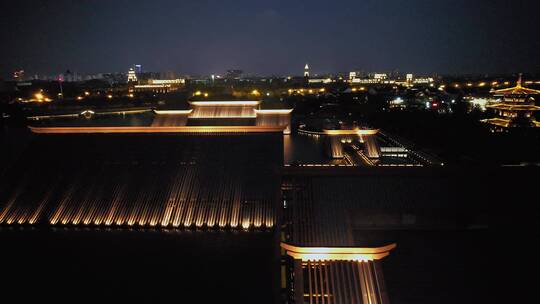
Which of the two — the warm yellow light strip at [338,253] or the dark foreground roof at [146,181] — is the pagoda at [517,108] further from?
the warm yellow light strip at [338,253]

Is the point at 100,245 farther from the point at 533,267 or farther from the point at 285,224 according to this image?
the point at 533,267

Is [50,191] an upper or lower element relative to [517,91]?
lower

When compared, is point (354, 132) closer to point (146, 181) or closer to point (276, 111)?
point (276, 111)

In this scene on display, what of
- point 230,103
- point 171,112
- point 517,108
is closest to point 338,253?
point 230,103

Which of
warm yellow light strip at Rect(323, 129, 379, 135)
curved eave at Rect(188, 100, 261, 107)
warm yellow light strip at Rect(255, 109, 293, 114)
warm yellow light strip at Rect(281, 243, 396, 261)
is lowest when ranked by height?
warm yellow light strip at Rect(281, 243, 396, 261)

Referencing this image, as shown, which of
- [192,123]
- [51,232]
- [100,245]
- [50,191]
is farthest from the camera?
[192,123]

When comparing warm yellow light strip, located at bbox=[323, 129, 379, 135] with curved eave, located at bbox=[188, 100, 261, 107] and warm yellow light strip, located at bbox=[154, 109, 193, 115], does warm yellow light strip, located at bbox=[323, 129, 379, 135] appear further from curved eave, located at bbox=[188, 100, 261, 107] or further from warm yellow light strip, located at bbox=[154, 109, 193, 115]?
warm yellow light strip, located at bbox=[154, 109, 193, 115]

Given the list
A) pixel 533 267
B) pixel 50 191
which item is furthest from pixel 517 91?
pixel 50 191

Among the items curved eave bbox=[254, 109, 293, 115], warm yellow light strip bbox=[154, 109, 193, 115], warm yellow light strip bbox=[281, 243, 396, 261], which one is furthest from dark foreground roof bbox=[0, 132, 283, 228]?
curved eave bbox=[254, 109, 293, 115]

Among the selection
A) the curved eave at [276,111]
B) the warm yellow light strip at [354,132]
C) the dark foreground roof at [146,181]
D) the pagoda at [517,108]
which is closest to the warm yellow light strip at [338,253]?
the dark foreground roof at [146,181]
